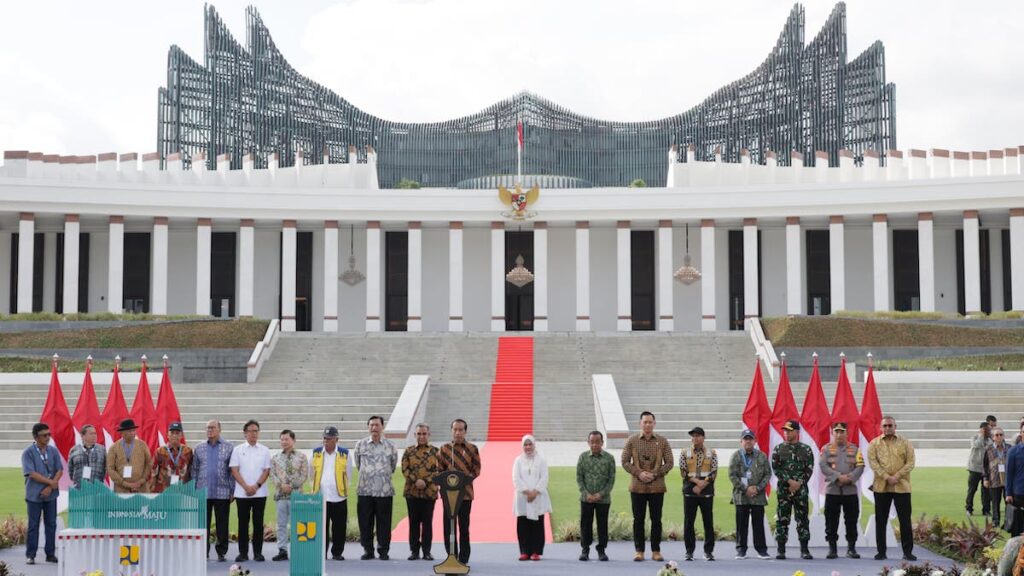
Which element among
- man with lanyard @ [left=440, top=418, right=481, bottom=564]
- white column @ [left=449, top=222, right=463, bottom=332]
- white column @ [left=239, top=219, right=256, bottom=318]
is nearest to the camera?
man with lanyard @ [left=440, top=418, right=481, bottom=564]

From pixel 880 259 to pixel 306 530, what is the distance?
37.7m

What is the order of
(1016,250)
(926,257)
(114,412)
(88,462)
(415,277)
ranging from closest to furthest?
(88,462)
(114,412)
(1016,250)
(926,257)
(415,277)

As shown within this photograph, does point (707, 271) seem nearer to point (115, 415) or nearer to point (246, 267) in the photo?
point (246, 267)

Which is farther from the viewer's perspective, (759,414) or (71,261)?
(71,261)

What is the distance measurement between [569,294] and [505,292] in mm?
3108

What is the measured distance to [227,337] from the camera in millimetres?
37375

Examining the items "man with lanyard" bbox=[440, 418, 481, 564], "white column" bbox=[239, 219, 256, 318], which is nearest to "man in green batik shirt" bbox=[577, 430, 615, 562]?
"man with lanyard" bbox=[440, 418, 481, 564]

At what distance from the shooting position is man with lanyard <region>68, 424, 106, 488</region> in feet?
44.5

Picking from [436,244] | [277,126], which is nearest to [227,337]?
[436,244]

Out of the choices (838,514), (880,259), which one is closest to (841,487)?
(838,514)

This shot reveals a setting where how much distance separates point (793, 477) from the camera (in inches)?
532

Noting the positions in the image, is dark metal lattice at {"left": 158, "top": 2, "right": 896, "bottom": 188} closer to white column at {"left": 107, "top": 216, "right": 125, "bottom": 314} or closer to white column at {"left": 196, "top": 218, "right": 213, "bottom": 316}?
white column at {"left": 196, "top": 218, "right": 213, "bottom": 316}

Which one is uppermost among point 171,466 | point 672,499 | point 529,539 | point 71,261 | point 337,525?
point 71,261

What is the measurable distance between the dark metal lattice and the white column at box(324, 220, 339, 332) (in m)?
23.8
